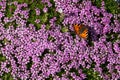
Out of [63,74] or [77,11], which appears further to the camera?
[77,11]

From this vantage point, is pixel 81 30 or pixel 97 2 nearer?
pixel 81 30

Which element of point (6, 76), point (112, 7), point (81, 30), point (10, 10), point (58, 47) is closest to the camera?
point (6, 76)

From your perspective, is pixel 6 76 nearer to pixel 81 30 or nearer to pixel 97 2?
pixel 81 30

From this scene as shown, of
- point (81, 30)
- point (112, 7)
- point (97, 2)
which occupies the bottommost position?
point (81, 30)

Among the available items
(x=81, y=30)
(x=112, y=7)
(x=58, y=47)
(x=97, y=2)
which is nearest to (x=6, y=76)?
(x=58, y=47)

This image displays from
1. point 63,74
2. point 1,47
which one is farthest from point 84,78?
point 1,47

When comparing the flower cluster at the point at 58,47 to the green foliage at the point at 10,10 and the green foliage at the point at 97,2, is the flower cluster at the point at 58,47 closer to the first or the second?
the green foliage at the point at 10,10

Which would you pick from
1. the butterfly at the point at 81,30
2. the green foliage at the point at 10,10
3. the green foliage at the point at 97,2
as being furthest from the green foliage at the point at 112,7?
the green foliage at the point at 10,10

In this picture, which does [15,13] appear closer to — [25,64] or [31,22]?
[31,22]

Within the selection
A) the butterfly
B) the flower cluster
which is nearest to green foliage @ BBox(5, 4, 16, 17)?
the flower cluster
